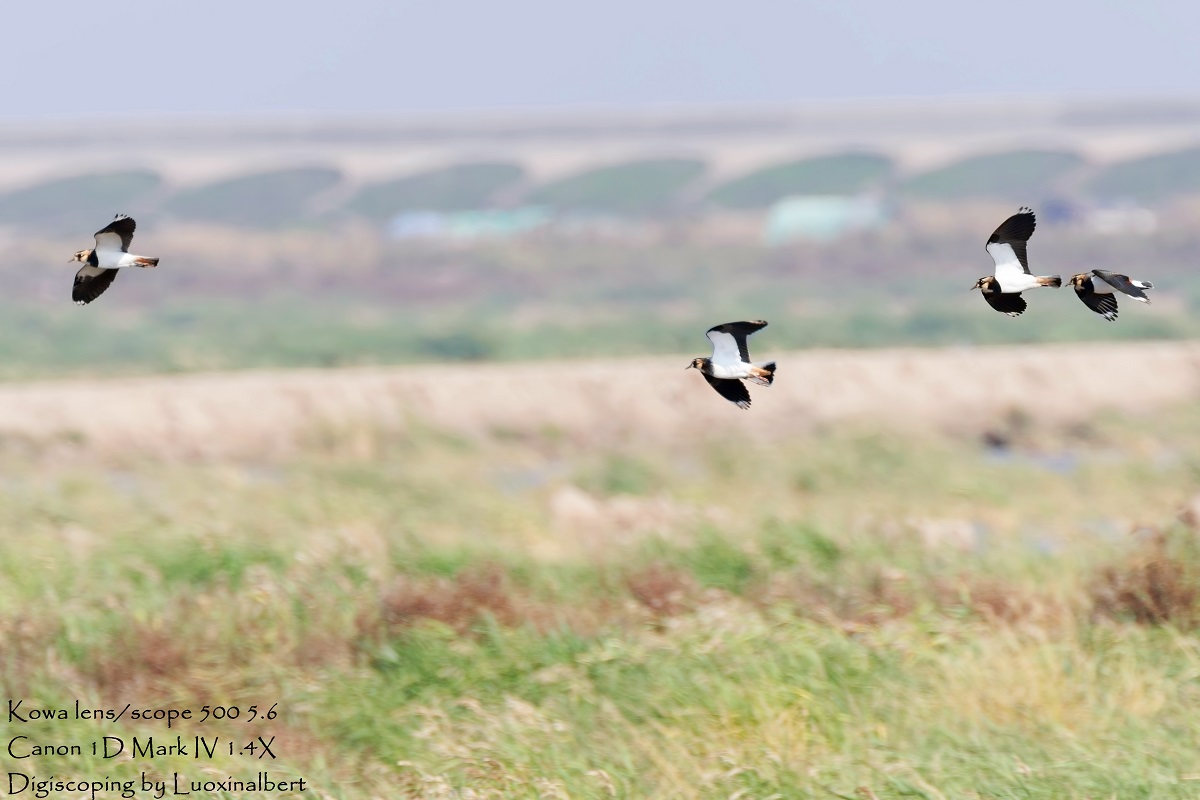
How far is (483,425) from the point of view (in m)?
36.0

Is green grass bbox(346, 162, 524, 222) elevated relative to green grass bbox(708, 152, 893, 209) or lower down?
→ elevated

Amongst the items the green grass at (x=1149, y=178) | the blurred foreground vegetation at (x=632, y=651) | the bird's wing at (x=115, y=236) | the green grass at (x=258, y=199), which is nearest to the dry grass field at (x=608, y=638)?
the blurred foreground vegetation at (x=632, y=651)

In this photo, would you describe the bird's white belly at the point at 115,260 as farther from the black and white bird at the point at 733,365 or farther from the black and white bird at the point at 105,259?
the black and white bird at the point at 733,365

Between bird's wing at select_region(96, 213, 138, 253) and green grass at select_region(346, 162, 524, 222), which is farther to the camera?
green grass at select_region(346, 162, 524, 222)

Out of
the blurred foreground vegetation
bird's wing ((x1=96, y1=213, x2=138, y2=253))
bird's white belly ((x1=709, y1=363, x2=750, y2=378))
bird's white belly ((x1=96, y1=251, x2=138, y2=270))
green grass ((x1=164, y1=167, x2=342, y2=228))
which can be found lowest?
the blurred foreground vegetation

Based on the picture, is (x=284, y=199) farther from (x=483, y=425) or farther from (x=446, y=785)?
(x=446, y=785)

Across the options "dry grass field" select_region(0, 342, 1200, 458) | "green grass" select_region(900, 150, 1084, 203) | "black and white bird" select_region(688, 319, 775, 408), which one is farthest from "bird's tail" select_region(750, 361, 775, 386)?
"green grass" select_region(900, 150, 1084, 203)

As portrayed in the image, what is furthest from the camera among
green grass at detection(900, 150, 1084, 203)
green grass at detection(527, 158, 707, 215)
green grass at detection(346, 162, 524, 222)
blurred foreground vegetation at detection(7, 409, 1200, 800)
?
green grass at detection(527, 158, 707, 215)

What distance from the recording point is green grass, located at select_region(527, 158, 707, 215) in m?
96.1

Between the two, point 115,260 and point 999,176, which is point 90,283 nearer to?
point 115,260

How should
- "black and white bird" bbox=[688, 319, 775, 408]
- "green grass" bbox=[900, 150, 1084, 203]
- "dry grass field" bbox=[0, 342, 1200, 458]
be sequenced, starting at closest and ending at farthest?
1. "black and white bird" bbox=[688, 319, 775, 408]
2. "dry grass field" bbox=[0, 342, 1200, 458]
3. "green grass" bbox=[900, 150, 1084, 203]

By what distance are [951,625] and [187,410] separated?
995 inches

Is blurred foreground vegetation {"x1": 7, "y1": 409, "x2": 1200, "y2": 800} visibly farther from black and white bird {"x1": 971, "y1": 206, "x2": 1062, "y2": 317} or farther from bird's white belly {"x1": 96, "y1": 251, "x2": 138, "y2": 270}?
bird's white belly {"x1": 96, "y1": 251, "x2": 138, "y2": 270}

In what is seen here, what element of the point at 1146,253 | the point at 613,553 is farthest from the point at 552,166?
the point at 613,553
